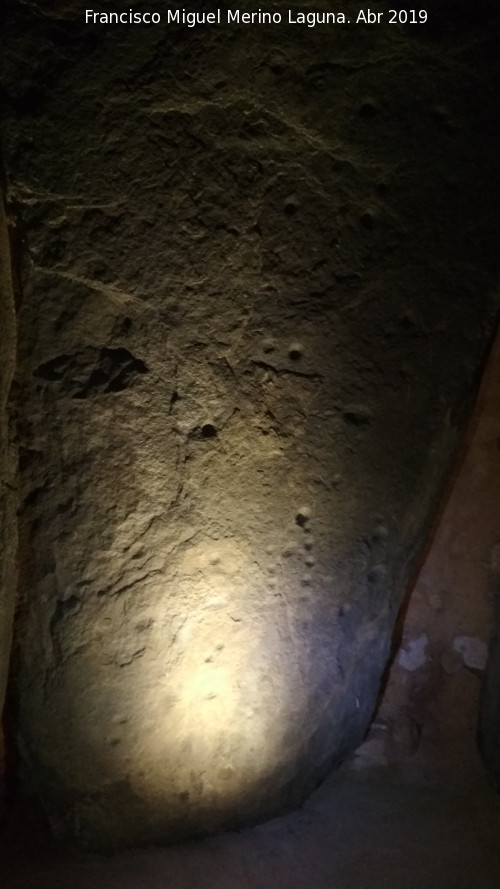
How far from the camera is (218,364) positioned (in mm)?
1338

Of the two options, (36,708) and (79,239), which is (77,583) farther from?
(79,239)

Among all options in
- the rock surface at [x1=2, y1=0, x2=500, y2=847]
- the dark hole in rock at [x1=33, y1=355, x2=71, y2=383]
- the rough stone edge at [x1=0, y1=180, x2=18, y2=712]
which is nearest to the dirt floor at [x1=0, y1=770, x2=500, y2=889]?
the rock surface at [x1=2, y1=0, x2=500, y2=847]

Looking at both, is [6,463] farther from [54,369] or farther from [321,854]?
[321,854]

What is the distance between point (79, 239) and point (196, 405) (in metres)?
0.36

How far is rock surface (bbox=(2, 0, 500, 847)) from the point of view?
124cm

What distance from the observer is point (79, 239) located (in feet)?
4.09

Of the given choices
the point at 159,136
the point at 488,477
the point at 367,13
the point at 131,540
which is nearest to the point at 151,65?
the point at 159,136

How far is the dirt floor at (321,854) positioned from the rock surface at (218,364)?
0.06 metres

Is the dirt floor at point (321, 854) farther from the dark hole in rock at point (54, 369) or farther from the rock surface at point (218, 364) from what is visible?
the dark hole in rock at point (54, 369)

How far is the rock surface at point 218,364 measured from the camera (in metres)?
1.24

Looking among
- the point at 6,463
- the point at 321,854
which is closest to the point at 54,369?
the point at 6,463

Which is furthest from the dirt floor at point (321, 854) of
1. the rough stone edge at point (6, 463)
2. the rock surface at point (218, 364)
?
the rough stone edge at point (6, 463)

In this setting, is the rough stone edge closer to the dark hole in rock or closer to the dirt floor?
the dark hole in rock

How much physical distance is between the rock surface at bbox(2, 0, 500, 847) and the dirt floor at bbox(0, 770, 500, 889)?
61 millimetres
